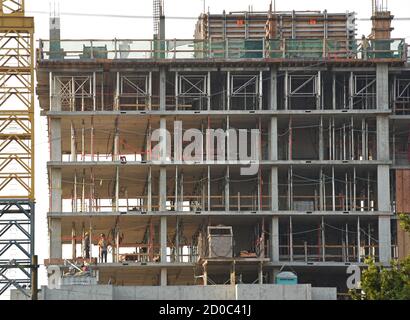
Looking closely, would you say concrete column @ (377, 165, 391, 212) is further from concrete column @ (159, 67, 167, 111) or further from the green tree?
the green tree

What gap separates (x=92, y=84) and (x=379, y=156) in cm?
2151

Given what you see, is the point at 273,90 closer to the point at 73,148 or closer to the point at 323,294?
the point at 73,148

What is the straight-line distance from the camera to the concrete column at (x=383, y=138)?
10169 cm

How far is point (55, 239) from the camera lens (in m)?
99.7

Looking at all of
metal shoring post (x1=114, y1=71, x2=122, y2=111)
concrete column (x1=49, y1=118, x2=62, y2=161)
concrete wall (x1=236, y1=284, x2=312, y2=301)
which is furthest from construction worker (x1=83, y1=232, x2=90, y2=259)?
concrete wall (x1=236, y1=284, x2=312, y2=301)

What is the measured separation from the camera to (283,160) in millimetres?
102000

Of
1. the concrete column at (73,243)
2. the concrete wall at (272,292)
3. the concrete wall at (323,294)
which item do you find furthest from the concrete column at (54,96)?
the concrete wall at (323,294)

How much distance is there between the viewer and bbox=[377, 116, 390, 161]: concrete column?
334ft

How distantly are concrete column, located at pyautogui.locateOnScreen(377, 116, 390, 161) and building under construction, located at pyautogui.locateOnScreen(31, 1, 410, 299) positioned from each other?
0.10m

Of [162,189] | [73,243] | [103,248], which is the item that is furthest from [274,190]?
[73,243]

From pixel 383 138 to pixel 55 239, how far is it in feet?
81.1
